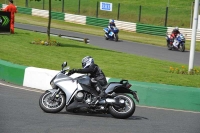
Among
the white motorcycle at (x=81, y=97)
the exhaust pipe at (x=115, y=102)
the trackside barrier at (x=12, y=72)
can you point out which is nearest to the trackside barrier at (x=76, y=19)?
the trackside barrier at (x=12, y=72)

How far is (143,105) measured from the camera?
1227 cm

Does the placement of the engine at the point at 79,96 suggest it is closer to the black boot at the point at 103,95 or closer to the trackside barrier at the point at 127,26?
the black boot at the point at 103,95

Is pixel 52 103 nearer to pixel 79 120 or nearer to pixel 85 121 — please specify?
pixel 79 120

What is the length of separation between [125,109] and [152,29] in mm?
30166

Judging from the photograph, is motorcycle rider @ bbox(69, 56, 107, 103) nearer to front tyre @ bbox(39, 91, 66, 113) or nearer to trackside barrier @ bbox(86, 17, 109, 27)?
front tyre @ bbox(39, 91, 66, 113)

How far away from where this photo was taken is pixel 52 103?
10750 mm

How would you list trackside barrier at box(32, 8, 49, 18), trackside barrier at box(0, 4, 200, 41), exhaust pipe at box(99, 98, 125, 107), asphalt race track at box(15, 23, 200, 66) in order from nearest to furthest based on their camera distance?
exhaust pipe at box(99, 98, 125, 107), asphalt race track at box(15, 23, 200, 66), trackside barrier at box(0, 4, 200, 41), trackside barrier at box(32, 8, 49, 18)

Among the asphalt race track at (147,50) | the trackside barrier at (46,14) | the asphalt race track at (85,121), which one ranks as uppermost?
the trackside barrier at (46,14)

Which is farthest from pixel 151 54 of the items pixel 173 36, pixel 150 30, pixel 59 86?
pixel 59 86

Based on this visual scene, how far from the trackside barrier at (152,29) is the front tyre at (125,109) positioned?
29161 millimetres

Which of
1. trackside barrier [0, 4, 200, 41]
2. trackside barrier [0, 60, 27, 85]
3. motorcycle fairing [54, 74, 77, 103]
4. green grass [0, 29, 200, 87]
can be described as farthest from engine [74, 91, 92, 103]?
trackside barrier [0, 4, 200, 41]

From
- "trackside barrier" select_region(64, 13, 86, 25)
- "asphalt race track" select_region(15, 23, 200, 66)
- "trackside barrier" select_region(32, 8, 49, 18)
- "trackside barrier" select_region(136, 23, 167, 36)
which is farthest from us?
"trackside barrier" select_region(32, 8, 49, 18)

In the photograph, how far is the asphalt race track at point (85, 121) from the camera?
9236 millimetres

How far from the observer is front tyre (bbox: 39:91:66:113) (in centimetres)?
1069
